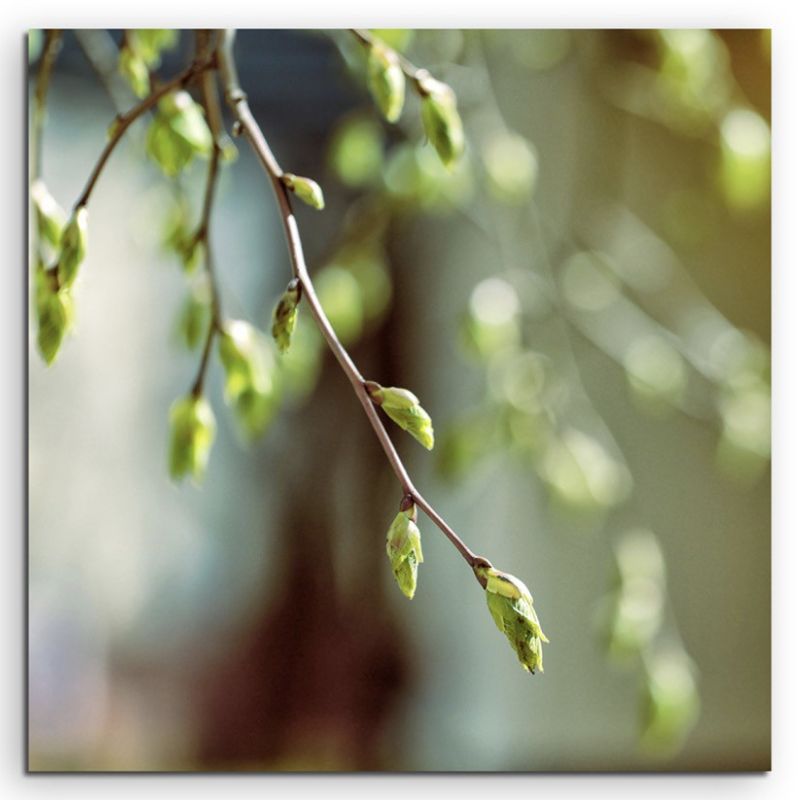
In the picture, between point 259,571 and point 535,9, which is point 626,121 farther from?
point 259,571

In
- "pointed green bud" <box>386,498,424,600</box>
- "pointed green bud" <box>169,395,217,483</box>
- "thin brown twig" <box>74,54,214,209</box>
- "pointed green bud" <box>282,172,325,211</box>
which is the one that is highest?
"thin brown twig" <box>74,54,214,209</box>

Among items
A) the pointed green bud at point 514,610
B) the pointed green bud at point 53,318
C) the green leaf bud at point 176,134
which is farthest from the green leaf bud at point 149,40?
the pointed green bud at point 514,610

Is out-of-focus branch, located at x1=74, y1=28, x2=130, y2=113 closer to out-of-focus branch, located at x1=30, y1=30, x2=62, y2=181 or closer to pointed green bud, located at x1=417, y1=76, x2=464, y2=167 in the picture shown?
out-of-focus branch, located at x1=30, y1=30, x2=62, y2=181

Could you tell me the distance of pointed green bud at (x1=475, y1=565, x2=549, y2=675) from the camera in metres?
0.54

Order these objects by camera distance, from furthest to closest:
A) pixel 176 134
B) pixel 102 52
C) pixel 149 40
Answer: pixel 102 52 → pixel 149 40 → pixel 176 134

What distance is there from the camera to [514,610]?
1.77 ft

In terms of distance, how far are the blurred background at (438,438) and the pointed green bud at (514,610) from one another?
0.53 m

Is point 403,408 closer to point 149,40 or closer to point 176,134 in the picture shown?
point 176,134

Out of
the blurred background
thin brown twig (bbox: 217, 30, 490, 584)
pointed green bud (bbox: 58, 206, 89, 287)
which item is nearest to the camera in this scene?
thin brown twig (bbox: 217, 30, 490, 584)

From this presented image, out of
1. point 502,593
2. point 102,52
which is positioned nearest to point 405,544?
point 502,593

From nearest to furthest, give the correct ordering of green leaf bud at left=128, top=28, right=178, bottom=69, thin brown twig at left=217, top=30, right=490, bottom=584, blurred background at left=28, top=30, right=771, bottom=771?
thin brown twig at left=217, top=30, right=490, bottom=584, green leaf bud at left=128, top=28, right=178, bottom=69, blurred background at left=28, top=30, right=771, bottom=771

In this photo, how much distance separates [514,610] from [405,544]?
58 mm

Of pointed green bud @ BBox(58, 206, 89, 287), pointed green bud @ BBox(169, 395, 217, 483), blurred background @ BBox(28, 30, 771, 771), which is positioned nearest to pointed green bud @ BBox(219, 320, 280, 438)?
pointed green bud @ BBox(169, 395, 217, 483)

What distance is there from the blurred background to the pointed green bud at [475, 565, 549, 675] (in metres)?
0.53
